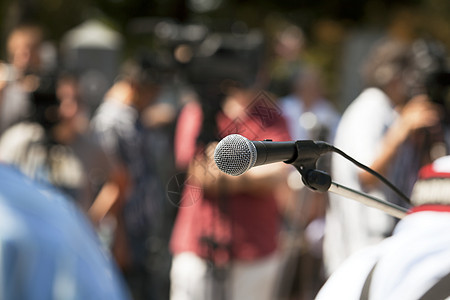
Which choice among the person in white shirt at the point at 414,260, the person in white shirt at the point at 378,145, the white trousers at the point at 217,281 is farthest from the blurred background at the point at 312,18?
the person in white shirt at the point at 414,260

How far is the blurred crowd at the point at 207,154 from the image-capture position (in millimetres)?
2523

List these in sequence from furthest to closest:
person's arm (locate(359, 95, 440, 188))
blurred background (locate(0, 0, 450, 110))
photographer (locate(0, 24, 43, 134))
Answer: blurred background (locate(0, 0, 450, 110)), photographer (locate(0, 24, 43, 134)), person's arm (locate(359, 95, 440, 188))

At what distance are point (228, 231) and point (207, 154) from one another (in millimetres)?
1479

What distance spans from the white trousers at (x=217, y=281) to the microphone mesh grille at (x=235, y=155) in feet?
6.31

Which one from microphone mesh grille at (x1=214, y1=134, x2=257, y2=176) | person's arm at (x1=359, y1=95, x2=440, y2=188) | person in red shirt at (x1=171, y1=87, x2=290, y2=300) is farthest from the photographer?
person in red shirt at (x1=171, y1=87, x2=290, y2=300)

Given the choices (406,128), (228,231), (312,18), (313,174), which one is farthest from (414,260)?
(312,18)

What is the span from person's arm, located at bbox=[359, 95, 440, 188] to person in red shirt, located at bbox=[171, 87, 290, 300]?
41 cm

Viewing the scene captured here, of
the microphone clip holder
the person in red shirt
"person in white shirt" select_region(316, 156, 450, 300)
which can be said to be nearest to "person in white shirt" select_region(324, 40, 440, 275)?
the person in red shirt

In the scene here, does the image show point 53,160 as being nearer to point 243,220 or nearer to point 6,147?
point 6,147

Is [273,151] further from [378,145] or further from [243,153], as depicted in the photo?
[378,145]

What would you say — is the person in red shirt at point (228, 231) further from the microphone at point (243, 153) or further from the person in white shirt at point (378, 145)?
the microphone at point (243, 153)

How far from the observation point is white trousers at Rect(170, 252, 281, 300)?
109 inches

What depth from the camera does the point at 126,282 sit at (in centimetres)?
399

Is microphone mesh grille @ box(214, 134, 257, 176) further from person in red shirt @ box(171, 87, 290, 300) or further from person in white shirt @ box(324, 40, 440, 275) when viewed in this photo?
person in red shirt @ box(171, 87, 290, 300)
